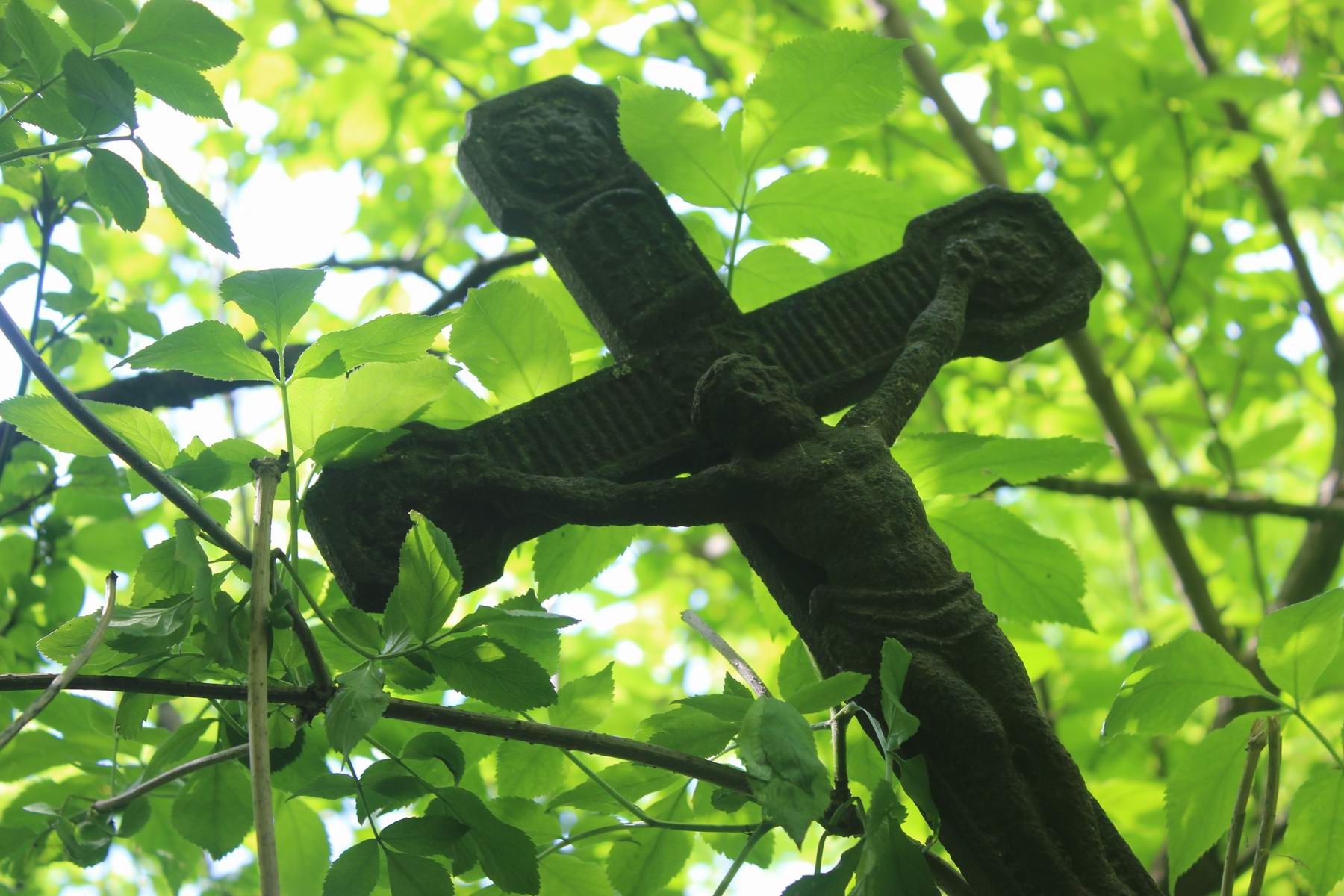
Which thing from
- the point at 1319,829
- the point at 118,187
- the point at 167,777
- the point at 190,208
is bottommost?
the point at 1319,829

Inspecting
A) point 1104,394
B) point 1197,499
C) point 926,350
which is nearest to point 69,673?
point 926,350

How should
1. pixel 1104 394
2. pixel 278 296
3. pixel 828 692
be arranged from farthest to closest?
pixel 1104 394, pixel 278 296, pixel 828 692

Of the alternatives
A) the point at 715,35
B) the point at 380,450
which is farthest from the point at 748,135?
the point at 715,35

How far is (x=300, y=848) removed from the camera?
132 centimetres

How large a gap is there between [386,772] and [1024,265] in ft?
3.28

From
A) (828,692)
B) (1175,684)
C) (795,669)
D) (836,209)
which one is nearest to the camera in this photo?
(828,692)

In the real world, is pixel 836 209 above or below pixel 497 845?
above

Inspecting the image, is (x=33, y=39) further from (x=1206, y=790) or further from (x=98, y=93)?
(x=1206, y=790)

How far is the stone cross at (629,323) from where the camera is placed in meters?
1.08

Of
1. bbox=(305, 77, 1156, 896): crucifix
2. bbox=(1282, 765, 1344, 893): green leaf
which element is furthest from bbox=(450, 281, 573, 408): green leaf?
bbox=(1282, 765, 1344, 893): green leaf

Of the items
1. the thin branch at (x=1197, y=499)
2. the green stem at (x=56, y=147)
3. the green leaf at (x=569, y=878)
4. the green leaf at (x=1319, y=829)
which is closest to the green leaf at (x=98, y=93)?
the green stem at (x=56, y=147)

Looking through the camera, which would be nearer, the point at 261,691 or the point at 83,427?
the point at 261,691

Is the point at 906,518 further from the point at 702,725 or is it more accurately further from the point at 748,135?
the point at 748,135

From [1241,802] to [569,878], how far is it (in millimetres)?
720
